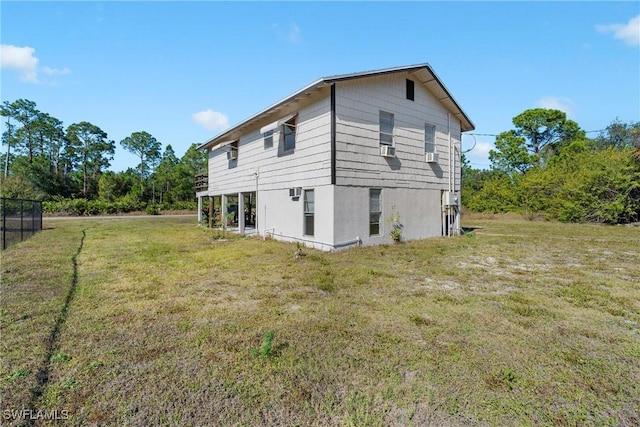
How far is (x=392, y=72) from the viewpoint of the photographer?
9156mm

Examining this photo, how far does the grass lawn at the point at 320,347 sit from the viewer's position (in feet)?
6.81

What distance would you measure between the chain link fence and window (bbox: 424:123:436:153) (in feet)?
41.4

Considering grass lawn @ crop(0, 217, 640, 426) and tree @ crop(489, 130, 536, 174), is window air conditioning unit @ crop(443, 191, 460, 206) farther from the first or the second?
tree @ crop(489, 130, 536, 174)

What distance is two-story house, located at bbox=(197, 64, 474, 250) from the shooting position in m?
8.38

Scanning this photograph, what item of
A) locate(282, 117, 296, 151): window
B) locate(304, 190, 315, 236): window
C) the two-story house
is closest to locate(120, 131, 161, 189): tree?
the two-story house

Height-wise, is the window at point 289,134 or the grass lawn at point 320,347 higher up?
the window at point 289,134

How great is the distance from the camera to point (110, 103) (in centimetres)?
1047

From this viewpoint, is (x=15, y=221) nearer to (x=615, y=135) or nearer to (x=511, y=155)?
(x=511, y=155)

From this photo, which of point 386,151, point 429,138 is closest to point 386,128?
point 386,151

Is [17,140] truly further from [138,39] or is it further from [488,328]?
[488,328]

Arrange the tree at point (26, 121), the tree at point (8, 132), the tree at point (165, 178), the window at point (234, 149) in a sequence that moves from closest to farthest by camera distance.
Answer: the window at point (234, 149), the tree at point (8, 132), the tree at point (26, 121), the tree at point (165, 178)

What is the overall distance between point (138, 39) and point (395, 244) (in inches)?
361

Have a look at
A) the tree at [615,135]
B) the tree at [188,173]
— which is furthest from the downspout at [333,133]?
the tree at [615,135]

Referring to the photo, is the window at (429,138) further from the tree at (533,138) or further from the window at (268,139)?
the tree at (533,138)
